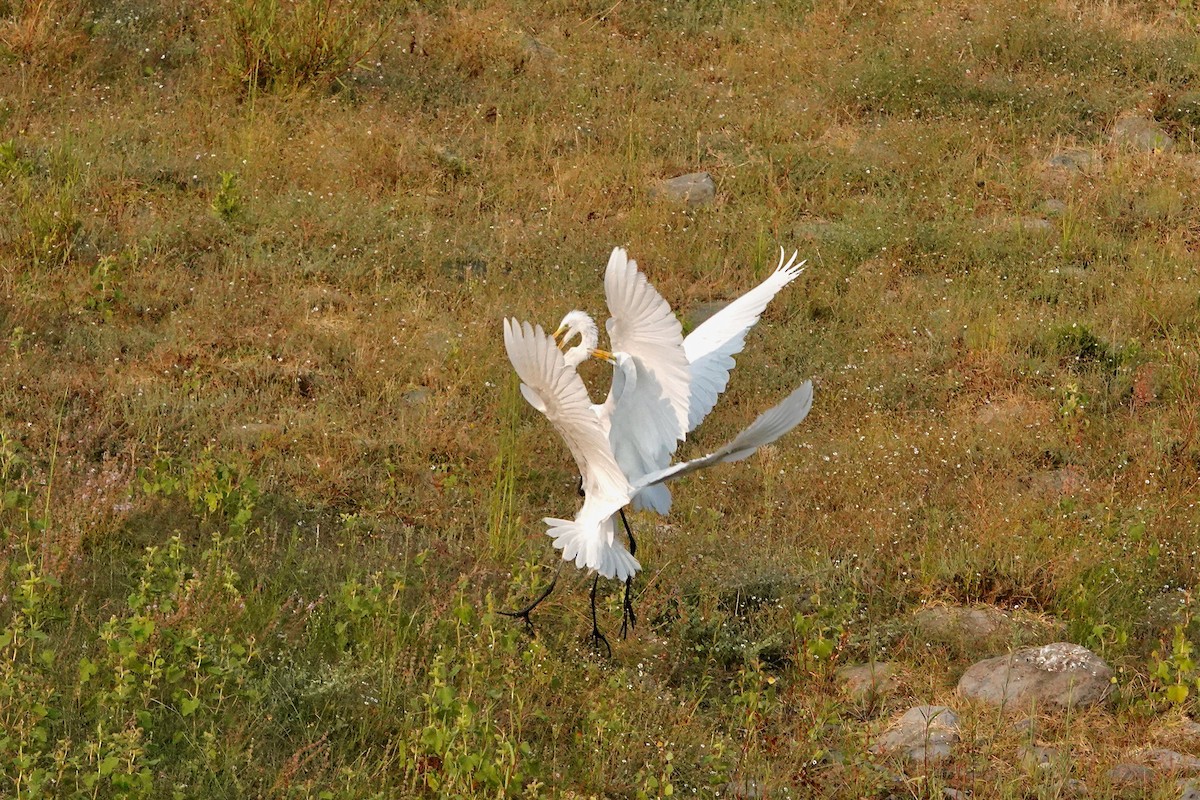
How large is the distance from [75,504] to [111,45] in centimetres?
517

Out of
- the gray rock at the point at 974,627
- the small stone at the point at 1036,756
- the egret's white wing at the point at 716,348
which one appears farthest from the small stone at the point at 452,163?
the small stone at the point at 1036,756

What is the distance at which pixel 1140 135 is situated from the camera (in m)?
9.68

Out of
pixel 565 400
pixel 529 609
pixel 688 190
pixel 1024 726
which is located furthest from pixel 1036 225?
pixel 565 400

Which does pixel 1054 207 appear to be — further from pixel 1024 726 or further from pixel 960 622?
pixel 1024 726

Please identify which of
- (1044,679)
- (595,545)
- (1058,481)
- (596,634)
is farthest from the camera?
(1058,481)

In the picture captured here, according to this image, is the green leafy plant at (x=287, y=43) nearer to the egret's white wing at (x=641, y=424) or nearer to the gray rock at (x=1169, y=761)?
the egret's white wing at (x=641, y=424)

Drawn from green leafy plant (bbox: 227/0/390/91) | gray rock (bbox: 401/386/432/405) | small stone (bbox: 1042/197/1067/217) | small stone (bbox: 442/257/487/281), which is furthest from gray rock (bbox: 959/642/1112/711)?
green leafy plant (bbox: 227/0/390/91)

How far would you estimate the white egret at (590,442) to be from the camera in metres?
4.36

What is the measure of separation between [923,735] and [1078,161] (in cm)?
545

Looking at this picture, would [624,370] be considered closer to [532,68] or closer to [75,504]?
[75,504]

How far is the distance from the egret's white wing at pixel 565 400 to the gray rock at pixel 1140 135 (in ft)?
19.4

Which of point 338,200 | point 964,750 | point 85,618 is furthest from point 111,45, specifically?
point 964,750

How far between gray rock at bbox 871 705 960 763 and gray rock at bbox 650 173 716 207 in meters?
4.35

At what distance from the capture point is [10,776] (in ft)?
13.1
